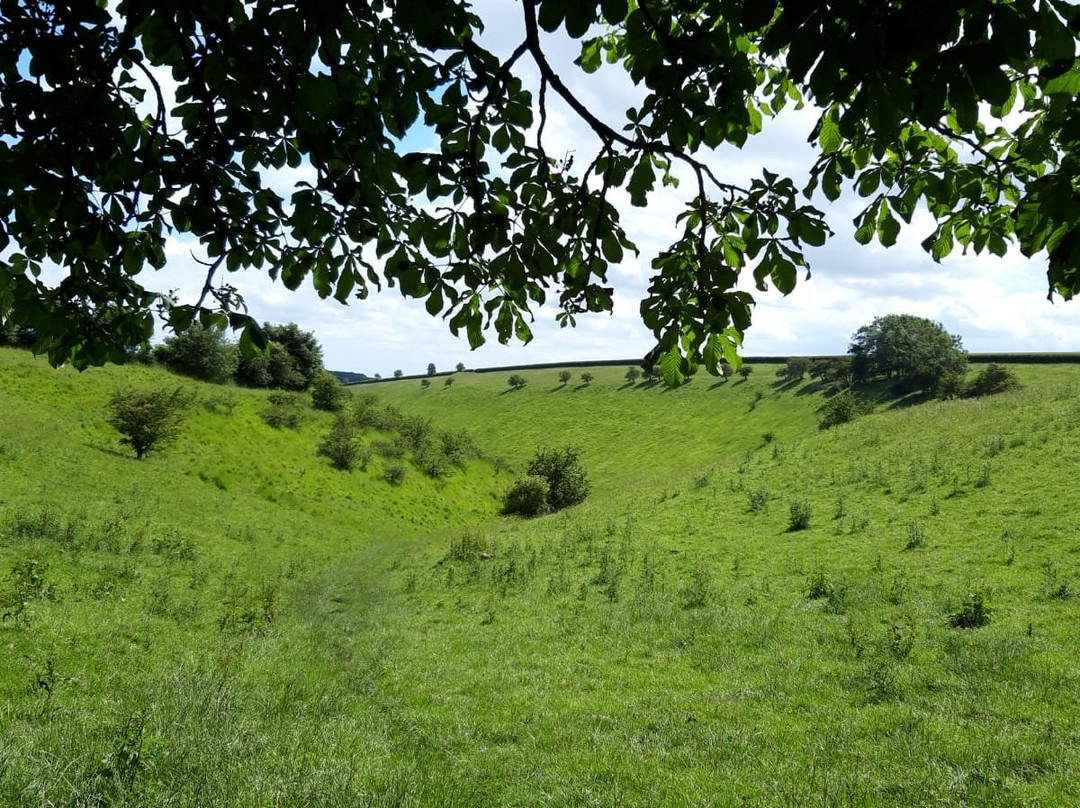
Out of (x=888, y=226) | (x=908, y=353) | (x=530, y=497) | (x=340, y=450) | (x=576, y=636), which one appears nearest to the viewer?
(x=888, y=226)

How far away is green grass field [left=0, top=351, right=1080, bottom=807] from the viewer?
6.29m

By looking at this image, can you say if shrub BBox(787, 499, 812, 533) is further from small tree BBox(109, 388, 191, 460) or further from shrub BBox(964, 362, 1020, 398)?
shrub BBox(964, 362, 1020, 398)

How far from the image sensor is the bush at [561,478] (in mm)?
47375

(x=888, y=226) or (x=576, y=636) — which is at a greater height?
(x=888, y=226)

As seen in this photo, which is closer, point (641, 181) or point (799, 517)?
point (641, 181)

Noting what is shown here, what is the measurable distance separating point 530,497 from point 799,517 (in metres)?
28.5

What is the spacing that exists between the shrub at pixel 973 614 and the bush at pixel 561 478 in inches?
1402

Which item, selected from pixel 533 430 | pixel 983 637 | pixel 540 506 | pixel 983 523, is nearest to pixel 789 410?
pixel 533 430

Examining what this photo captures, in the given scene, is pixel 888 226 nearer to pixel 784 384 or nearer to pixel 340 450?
pixel 340 450

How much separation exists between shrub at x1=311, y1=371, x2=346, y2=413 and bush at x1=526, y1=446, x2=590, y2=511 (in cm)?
2439

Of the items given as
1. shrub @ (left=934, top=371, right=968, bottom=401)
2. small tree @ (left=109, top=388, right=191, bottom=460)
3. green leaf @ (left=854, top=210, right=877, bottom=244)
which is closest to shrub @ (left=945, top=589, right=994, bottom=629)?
green leaf @ (left=854, top=210, right=877, bottom=244)

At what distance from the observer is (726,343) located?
370 cm

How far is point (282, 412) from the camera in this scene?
47.6 metres

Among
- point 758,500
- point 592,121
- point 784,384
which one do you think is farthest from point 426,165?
point 784,384
